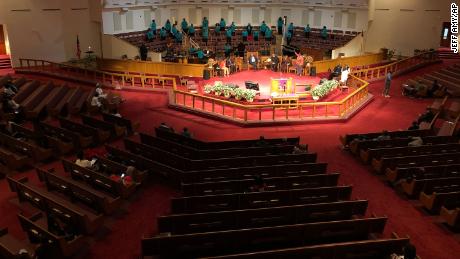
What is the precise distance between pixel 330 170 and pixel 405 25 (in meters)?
21.0

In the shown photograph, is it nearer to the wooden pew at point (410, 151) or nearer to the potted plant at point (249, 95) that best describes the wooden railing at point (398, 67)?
the potted plant at point (249, 95)

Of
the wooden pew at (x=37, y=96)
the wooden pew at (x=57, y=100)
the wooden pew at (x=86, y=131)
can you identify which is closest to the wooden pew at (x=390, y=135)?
the wooden pew at (x=86, y=131)

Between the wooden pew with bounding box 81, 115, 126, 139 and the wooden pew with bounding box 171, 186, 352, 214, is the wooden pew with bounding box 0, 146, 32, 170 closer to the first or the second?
the wooden pew with bounding box 81, 115, 126, 139

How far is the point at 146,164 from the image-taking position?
11.3m

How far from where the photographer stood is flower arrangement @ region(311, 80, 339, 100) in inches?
728

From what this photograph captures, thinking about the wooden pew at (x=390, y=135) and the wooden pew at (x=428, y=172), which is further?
the wooden pew at (x=390, y=135)

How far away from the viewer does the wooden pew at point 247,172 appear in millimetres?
10391

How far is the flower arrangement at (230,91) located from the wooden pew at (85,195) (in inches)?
377

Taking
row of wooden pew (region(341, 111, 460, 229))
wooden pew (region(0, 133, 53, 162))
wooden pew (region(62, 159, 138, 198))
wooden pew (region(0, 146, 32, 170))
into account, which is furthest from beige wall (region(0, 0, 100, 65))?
row of wooden pew (region(341, 111, 460, 229))

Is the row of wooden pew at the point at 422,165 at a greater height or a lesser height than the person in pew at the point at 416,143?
lesser

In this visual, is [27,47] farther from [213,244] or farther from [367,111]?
[213,244]

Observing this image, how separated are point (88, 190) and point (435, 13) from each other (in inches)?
1069

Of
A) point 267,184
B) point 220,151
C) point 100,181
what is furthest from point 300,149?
point 100,181

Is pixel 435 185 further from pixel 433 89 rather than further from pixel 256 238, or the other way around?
pixel 433 89
